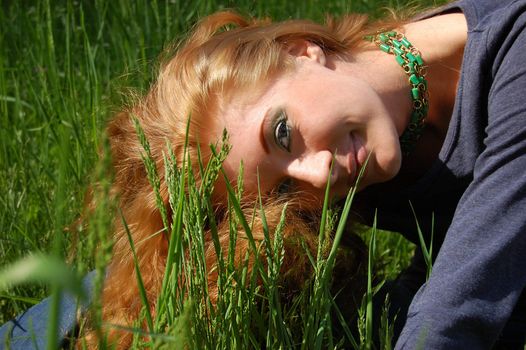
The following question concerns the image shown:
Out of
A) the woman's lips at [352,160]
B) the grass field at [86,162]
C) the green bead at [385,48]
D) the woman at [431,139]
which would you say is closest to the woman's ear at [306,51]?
the woman at [431,139]

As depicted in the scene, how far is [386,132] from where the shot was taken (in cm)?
163

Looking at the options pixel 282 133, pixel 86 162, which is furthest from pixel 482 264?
pixel 86 162

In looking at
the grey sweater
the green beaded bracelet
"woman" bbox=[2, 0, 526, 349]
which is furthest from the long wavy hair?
the grey sweater

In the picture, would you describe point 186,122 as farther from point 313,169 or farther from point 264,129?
point 313,169

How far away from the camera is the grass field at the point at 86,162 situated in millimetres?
1222

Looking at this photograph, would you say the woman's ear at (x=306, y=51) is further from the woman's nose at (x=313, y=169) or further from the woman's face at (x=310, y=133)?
the woman's nose at (x=313, y=169)

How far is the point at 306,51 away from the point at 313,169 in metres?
0.37

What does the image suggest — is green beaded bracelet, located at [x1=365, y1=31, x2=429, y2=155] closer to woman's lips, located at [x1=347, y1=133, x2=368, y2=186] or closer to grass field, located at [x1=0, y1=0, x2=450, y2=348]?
woman's lips, located at [x1=347, y1=133, x2=368, y2=186]

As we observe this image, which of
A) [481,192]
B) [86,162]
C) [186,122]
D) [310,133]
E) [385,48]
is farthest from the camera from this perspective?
[86,162]

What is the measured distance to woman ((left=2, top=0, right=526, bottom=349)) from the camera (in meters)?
1.38

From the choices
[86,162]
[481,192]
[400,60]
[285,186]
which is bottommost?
[86,162]

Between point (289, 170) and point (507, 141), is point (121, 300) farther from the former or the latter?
point (507, 141)

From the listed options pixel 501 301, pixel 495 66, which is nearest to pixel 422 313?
pixel 501 301

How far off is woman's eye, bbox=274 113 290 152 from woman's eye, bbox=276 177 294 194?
0.31 ft
